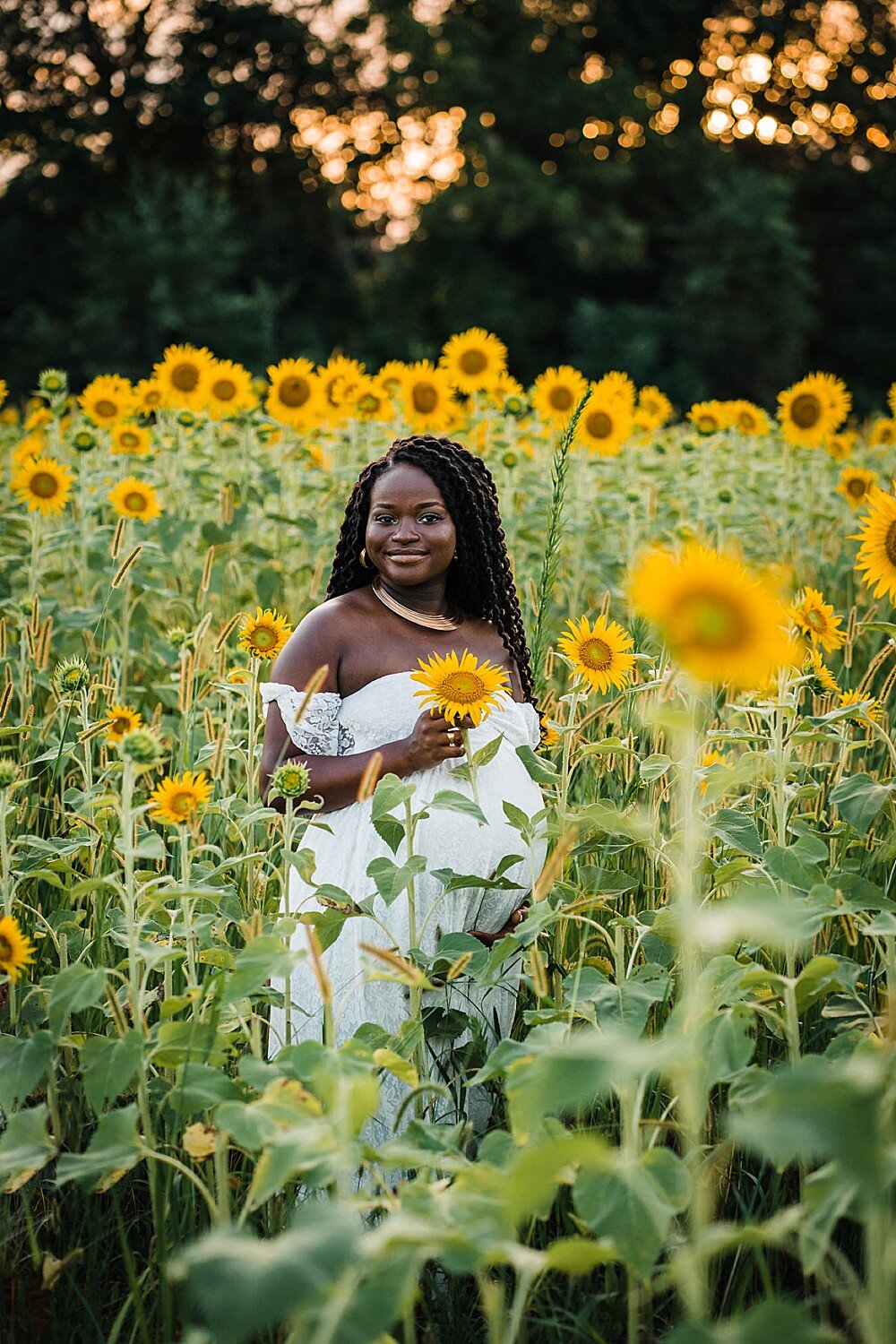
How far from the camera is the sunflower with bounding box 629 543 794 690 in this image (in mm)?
1085

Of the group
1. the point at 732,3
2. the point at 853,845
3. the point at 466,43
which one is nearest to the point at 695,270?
the point at 466,43

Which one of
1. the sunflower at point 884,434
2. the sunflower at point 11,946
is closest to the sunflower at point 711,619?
the sunflower at point 11,946

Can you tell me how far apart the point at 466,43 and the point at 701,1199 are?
23.6 metres

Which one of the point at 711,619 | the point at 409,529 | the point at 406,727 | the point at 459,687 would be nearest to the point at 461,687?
the point at 459,687

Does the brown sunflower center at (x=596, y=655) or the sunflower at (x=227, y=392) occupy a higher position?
the sunflower at (x=227, y=392)

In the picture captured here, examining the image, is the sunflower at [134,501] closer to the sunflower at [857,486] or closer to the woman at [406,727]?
the woman at [406,727]

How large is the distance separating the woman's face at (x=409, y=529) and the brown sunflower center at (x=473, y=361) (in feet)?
9.04

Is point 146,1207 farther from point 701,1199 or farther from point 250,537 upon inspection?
point 250,537

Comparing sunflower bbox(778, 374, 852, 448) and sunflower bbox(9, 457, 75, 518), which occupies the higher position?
sunflower bbox(778, 374, 852, 448)

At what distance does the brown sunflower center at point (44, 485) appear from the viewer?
362 cm

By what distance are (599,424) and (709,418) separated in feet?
2.33

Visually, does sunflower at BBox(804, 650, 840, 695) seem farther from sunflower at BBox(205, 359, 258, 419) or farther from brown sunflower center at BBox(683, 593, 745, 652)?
sunflower at BBox(205, 359, 258, 419)

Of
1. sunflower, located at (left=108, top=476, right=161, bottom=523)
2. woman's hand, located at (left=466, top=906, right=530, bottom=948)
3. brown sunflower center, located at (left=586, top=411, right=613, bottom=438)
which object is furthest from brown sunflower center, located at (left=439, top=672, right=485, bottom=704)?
brown sunflower center, located at (left=586, top=411, right=613, bottom=438)

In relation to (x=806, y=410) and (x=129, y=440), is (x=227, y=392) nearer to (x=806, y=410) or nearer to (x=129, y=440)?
(x=129, y=440)
